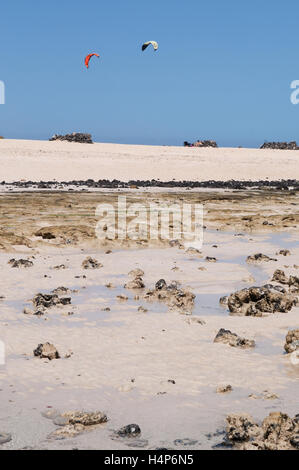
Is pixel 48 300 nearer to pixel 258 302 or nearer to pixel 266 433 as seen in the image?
pixel 258 302

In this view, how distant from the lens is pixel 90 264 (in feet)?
37.2

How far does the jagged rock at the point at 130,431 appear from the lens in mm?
4637

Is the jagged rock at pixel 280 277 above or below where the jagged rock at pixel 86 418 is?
above

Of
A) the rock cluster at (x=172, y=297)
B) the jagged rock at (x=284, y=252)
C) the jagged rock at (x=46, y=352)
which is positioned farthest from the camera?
the jagged rock at (x=284, y=252)

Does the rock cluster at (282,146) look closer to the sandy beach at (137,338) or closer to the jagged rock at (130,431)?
the sandy beach at (137,338)

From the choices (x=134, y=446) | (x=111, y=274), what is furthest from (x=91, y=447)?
(x=111, y=274)

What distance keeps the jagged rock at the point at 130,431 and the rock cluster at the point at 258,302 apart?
3740mm

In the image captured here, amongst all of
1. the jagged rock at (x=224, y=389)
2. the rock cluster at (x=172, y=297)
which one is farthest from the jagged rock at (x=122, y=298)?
the jagged rock at (x=224, y=389)

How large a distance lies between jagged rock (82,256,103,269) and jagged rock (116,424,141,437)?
6.65m

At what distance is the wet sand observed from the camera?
16.2 feet

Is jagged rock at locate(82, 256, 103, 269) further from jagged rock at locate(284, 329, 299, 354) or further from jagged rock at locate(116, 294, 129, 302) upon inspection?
jagged rock at locate(284, 329, 299, 354)

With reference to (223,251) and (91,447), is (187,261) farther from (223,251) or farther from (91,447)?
(91,447)

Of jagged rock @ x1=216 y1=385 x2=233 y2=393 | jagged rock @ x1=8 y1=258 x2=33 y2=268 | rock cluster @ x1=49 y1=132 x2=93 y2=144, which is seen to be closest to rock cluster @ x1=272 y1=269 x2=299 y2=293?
jagged rock @ x1=216 y1=385 x2=233 y2=393

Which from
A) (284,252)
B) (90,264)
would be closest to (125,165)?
(284,252)
